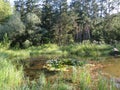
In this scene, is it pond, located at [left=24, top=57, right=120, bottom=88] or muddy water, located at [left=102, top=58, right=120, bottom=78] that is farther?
muddy water, located at [left=102, top=58, right=120, bottom=78]

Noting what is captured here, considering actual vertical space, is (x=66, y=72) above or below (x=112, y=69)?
above

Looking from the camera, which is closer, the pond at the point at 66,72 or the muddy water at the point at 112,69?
the pond at the point at 66,72

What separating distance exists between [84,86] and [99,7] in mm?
33275

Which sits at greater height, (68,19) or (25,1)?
(25,1)

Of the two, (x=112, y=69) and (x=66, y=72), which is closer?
(x=66, y=72)

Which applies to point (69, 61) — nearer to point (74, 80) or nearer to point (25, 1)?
point (74, 80)

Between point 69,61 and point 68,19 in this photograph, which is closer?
point 69,61

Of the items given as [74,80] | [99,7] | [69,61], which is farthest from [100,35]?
[74,80]

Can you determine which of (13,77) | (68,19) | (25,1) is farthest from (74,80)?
(25,1)

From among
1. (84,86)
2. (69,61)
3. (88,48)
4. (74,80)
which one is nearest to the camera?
(84,86)

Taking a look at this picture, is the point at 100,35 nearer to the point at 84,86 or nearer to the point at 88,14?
the point at 88,14

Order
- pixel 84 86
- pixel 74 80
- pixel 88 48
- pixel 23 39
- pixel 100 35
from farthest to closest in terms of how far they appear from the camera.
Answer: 1. pixel 100 35
2. pixel 23 39
3. pixel 88 48
4. pixel 74 80
5. pixel 84 86

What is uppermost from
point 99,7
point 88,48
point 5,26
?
point 99,7

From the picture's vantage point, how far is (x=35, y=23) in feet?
102
